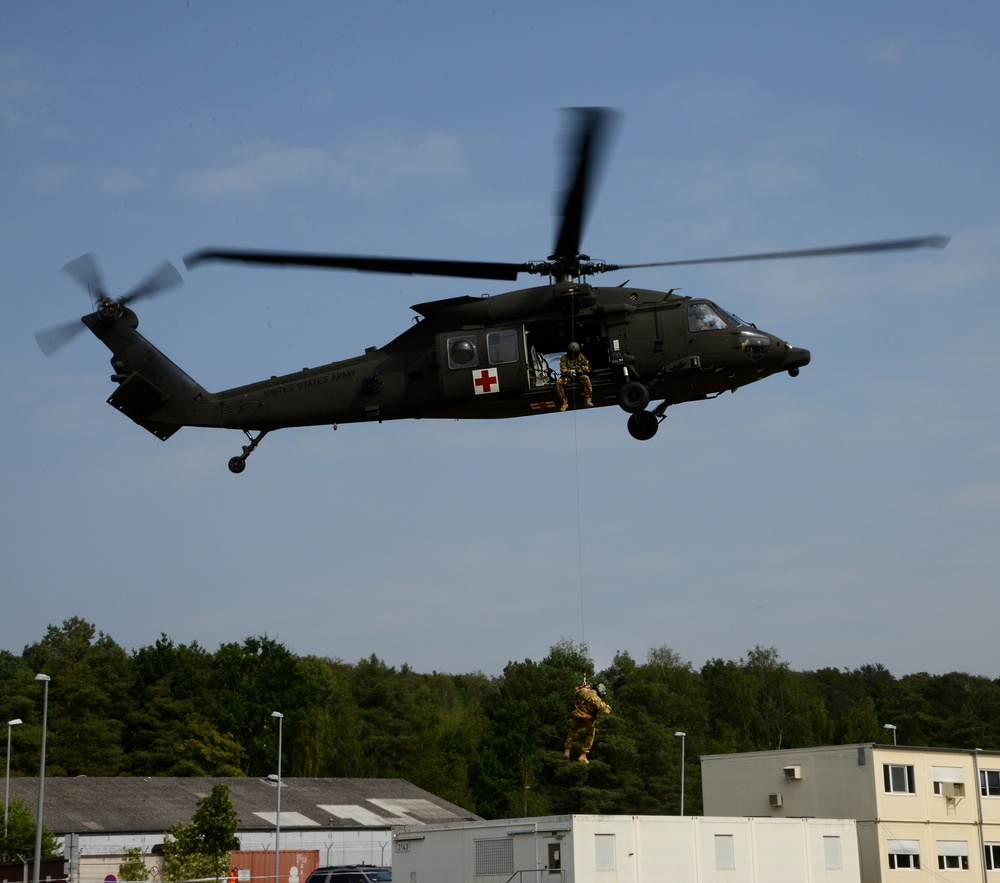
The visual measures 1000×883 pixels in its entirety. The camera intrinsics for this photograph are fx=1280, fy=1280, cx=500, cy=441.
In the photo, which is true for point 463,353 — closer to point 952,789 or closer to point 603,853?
point 603,853

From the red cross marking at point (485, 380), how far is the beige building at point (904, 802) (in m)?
27.4

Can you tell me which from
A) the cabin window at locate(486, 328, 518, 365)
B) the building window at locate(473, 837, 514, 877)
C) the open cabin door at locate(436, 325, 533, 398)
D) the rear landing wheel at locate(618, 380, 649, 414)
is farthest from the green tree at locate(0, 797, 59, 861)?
the rear landing wheel at locate(618, 380, 649, 414)

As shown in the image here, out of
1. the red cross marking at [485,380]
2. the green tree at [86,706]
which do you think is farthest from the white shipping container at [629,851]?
the green tree at [86,706]

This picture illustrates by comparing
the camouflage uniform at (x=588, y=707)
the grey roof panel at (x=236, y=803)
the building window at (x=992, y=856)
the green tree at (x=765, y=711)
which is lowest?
the building window at (x=992, y=856)

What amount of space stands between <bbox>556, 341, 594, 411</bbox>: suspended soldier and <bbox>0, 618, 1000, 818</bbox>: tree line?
64.2 meters

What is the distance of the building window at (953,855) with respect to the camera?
45469 millimetres

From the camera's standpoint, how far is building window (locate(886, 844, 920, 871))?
44.2 metres

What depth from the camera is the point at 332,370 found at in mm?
26500

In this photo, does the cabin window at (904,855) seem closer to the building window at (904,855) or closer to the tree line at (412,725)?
the building window at (904,855)

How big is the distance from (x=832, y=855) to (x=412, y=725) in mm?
71584

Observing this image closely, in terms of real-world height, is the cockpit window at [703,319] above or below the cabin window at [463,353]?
above

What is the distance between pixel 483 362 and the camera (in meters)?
24.8

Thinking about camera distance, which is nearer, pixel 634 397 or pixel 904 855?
pixel 634 397

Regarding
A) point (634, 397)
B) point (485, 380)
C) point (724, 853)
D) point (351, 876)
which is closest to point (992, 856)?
point (724, 853)
